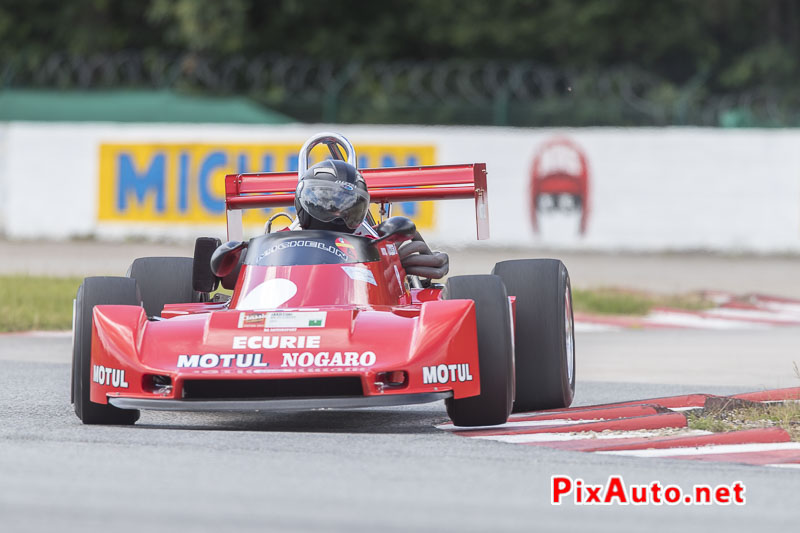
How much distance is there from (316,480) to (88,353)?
2.01m

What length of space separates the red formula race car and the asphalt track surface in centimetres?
18

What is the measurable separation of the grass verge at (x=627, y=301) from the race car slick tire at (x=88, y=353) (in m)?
7.10

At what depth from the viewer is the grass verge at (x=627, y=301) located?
45.7 ft

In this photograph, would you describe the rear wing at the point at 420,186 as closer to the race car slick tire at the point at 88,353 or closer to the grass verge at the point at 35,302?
the race car slick tire at the point at 88,353

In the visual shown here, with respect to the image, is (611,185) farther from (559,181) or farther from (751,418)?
(751,418)

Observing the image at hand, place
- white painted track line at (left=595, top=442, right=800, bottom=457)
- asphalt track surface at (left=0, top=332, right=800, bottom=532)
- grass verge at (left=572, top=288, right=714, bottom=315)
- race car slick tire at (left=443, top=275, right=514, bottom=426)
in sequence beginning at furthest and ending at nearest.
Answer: grass verge at (left=572, top=288, right=714, bottom=315)
race car slick tire at (left=443, top=275, right=514, bottom=426)
white painted track line at (left=595, top=442, right=800, bottom=457)
asphalt track surface at (left=0, top=332, right=800, bottom=532)

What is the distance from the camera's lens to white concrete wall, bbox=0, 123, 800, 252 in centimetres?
1920

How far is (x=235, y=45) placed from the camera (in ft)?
99.8

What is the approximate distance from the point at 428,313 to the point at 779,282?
1067cm

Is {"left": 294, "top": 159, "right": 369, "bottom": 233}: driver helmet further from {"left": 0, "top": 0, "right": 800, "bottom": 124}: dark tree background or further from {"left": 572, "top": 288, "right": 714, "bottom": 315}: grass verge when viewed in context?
{"left": 0, "top": 0, "right": 800, "bottom": 124}: dark tree background

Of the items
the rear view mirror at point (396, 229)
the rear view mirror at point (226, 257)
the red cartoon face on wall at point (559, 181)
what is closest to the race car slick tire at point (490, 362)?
the rear view mirror at point (396, 229)

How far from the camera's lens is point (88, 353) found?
714 cm

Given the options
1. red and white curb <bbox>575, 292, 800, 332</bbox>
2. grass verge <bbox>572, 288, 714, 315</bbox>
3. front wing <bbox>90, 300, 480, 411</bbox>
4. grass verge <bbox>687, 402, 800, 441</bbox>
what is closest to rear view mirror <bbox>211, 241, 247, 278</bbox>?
front wing <bbox>90, 300, 480, 411</bbox>

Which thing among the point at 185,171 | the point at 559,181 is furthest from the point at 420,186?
the point at 185,171
